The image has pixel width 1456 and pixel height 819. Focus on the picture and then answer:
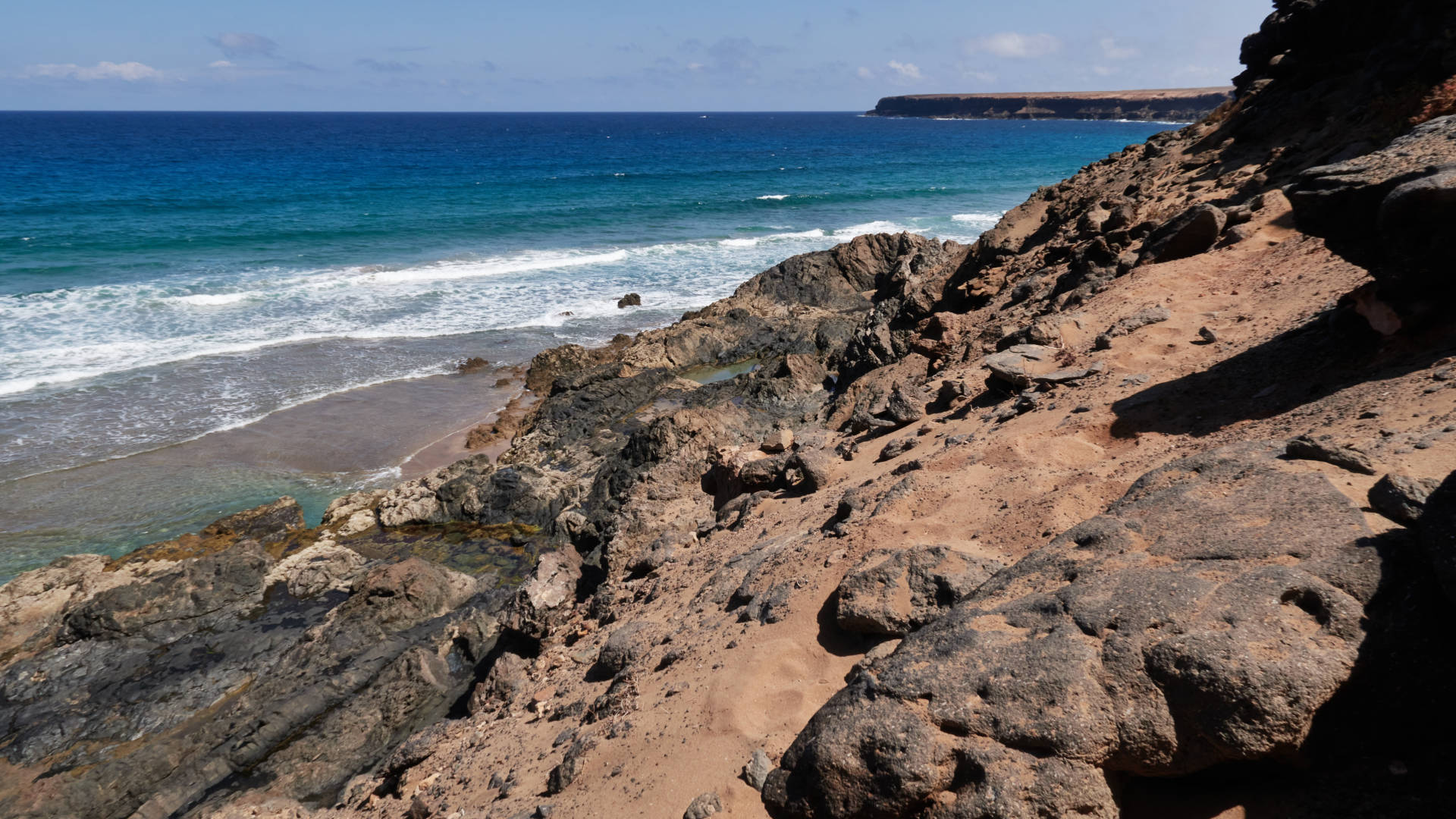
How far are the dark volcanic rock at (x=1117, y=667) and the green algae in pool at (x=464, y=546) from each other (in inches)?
316

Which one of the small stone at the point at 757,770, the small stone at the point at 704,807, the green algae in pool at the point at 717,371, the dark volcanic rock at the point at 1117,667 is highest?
the dark volcanic rock at the point at 1117,667

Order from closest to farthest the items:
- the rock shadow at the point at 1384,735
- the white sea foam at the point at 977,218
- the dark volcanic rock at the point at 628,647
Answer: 1. the rock shadow at the point at 1384,735
2. the dark volcanic rock at the point at 628,647
3. the white sea foam at the point at 977,218

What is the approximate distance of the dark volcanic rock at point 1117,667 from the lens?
8.71 feet

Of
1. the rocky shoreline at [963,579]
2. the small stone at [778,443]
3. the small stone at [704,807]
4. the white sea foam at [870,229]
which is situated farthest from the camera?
the white sea foam at [870,229]

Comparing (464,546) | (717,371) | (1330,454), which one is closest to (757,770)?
(1330,454)

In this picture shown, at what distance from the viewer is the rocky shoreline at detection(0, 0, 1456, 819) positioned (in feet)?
9.11

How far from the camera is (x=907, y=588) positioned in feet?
13.8

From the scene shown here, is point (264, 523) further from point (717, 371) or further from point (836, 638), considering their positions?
point (836, 638)

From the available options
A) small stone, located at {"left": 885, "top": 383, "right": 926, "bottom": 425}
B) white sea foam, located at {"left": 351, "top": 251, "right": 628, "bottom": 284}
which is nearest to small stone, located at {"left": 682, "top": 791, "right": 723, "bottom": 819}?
small stone, located at {"left": 885, "top": 383, "right": 926, "bottom": 425}

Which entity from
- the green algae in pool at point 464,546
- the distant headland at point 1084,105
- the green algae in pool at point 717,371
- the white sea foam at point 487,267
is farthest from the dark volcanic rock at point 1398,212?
the distant headland at point 1084,105

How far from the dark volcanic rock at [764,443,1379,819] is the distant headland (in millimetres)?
155248

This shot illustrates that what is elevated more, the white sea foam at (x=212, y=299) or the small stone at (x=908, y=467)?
the small stone at (x=908, y=467)

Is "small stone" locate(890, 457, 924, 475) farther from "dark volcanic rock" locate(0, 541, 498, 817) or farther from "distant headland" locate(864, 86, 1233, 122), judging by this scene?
"distant headland" locate(864, 86, 1233, 122)

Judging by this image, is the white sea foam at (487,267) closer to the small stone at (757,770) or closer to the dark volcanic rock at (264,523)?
the dark volcanic rock at (264,523)
